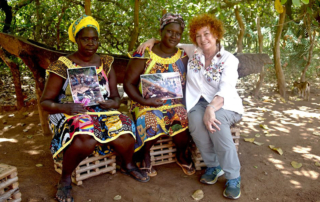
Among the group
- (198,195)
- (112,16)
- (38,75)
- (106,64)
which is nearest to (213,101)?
(198,195)

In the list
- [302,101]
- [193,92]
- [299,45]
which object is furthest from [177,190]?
[299,45]

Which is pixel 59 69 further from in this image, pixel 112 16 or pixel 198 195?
pixel 112 16

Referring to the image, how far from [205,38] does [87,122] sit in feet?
5.11

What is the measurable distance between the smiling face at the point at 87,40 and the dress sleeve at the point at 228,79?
1403mm

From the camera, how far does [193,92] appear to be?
123 inches

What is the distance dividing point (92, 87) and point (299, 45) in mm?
6604

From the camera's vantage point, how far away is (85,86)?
2.83 m

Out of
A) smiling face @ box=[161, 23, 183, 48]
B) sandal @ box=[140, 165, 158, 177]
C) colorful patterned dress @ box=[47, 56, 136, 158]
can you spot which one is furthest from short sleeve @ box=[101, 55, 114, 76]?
sandal @ box=[140, 165, 158, 177]

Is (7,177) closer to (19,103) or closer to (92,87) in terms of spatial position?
(92,87)

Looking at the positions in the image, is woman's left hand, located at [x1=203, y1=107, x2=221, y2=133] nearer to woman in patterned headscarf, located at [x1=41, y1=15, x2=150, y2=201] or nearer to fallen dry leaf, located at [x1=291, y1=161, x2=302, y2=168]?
woman in patterned headscarf, located at [x1=41, y1=15, x2=150, y2=201]

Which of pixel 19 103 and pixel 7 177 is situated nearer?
pixel 7 177

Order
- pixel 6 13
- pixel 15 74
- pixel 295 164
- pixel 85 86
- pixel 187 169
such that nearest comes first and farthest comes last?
pixel 85 86
pixel 187 169
pixel 295 164
pixel 15 74
pixel 6 13

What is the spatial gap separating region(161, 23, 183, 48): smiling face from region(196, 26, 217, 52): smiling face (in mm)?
226

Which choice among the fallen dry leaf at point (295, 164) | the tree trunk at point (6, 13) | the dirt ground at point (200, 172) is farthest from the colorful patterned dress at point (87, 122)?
the tree trunk at point (6, 13)
